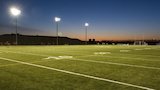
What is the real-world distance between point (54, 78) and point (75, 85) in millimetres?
1164

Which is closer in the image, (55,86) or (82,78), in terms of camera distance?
(55,86)

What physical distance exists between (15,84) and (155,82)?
12.8 feet

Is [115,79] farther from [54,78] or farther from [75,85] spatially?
[54,78]

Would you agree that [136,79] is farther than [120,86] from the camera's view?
Yes

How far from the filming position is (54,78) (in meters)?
6.57

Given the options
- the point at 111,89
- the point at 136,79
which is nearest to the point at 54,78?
the point at 111,89

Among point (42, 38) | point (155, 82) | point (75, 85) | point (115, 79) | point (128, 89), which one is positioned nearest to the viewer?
point (128, 89)

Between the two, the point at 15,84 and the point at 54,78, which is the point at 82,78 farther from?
the point at 15,84

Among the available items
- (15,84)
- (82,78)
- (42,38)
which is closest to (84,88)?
→ (82,78)

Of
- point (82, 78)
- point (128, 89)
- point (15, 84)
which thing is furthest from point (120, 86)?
point (15, 84)

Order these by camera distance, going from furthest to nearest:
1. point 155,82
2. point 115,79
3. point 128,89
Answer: point 115,79, point 155,82, point 128,89

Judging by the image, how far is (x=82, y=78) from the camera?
6.59 metres

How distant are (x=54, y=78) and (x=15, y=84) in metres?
1.25

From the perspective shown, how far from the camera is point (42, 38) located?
13288 centimetres
